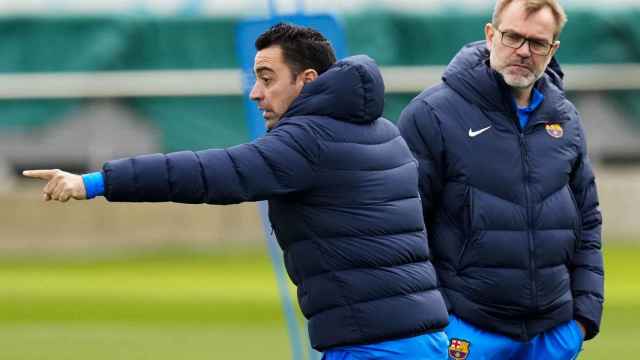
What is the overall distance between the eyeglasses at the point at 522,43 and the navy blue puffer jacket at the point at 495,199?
0.55ft

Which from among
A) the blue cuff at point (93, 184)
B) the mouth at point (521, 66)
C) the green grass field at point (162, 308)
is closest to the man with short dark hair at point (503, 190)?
the mouth at point (521, 66)

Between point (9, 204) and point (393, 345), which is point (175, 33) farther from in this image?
point (393, 345)

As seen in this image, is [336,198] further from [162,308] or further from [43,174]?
[162,308]

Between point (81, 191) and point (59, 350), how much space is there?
24.7ft

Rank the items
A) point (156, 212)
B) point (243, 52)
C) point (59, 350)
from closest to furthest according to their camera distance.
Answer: point (243, 52), point (59, 350), point (156, 212)

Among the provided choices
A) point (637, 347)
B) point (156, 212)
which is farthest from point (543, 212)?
point (156, 212)

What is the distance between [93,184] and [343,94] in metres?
0.79

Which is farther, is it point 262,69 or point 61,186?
point 262,69

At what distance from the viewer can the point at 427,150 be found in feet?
20.3


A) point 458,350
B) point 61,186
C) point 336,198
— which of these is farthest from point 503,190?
point 61,186

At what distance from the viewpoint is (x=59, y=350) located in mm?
12492

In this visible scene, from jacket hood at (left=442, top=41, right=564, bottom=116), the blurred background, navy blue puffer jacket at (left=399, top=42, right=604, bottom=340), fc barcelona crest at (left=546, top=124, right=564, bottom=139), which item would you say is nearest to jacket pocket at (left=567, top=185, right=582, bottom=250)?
navy blue puffer jacket at (left=399, top=42, right=604, bottom=340)

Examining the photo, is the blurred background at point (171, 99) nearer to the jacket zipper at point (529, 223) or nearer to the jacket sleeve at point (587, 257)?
the jacket sleeve at point (587, 257)

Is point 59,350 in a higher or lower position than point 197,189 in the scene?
lower
